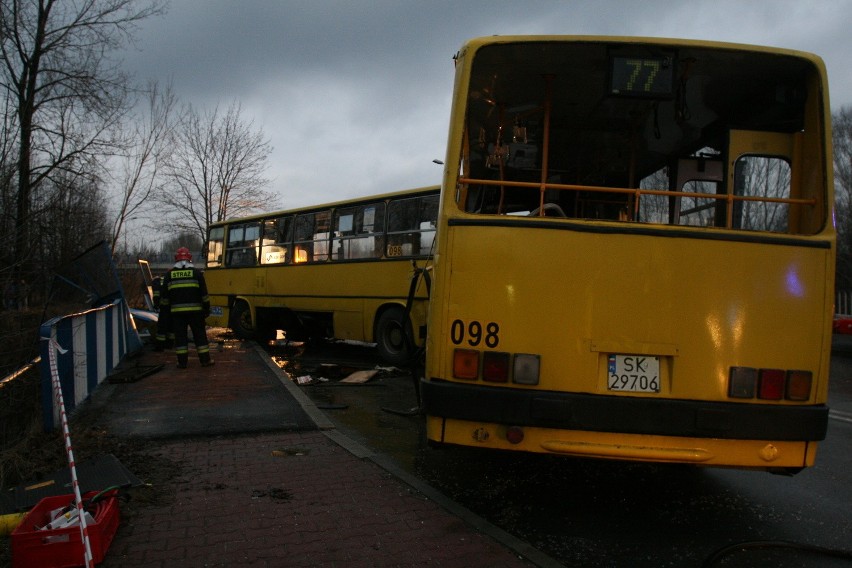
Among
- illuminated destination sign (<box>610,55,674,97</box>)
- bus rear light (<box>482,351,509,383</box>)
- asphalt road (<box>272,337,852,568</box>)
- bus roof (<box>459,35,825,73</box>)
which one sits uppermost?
bus roof (<box>459,35,825,73</box>)

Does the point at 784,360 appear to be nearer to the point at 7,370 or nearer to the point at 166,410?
the point at 166,410

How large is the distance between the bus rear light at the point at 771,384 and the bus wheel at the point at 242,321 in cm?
1320

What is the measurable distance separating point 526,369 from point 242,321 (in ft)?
42.5

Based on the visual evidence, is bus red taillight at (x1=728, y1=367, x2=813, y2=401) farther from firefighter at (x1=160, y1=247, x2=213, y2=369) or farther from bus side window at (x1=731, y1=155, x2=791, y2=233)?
firefighter at (x1=160, y1=247, x2=213, y2=369)

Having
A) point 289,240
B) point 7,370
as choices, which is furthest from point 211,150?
point 7,370

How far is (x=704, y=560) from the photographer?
11.7 ft

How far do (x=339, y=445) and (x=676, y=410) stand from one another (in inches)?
116

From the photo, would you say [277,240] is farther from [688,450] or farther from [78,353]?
[688,450]

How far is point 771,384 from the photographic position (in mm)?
3713

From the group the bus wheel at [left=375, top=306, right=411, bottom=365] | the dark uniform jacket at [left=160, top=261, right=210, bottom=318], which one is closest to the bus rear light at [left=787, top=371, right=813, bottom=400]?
the bus wheel at [left=375, top=306, right=411, bottom=365]

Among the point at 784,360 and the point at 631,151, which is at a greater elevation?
the point at 631,151

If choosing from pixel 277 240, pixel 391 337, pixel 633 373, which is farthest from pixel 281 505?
pixel 277 240

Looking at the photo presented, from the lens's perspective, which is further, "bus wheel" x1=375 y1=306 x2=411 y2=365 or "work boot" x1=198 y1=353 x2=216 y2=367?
"bus wheel" x1=375 y1=306 x2=411 y2=365

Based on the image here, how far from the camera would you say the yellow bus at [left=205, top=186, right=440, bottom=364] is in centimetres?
1098
